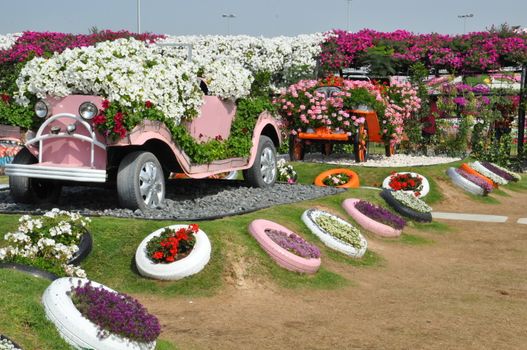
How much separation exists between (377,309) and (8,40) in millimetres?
23748

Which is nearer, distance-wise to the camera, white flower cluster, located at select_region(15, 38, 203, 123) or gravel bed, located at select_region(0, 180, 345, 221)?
white flower cluster, located at select_region(15, 38, 203, 123)

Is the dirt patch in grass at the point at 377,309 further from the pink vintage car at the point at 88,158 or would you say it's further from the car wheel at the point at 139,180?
the pink vintage car at the point at 88,158

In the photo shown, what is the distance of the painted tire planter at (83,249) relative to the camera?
8.42 meters

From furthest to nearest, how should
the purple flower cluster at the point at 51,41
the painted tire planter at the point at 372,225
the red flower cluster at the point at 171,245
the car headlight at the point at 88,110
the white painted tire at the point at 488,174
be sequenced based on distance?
1. the purple flower cluster at the point at 51,41
2. the white painted tire at the point at 488,174
3. the painted tire planter at the point at 372,225
4. the car headlight at the point at 88,110
5. the red flower cluster at the point at 171,245

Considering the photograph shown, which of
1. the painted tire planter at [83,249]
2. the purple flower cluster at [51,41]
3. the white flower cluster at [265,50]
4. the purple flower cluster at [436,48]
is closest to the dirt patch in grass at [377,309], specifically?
the painted tire planter at [83,249]

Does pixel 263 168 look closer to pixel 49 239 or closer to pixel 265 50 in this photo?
pixel 49 239

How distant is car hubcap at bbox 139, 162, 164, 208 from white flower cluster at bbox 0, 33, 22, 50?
63.6 ft

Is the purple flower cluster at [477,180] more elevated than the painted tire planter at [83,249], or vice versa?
the painted tire planter at [83,249]

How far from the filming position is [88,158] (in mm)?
9969

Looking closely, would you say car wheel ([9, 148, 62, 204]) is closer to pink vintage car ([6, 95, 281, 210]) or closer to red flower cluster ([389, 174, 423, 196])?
pink vintage car ([6, 95, 281, 210])

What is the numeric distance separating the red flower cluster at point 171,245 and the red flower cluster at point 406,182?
8382 mm

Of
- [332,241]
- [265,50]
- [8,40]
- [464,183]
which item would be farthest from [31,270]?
[8,40]

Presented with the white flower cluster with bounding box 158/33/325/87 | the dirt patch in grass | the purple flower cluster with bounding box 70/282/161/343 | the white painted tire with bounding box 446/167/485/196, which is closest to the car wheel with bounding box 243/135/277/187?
the dirt patch in grass

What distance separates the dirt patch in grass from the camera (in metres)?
7.03
